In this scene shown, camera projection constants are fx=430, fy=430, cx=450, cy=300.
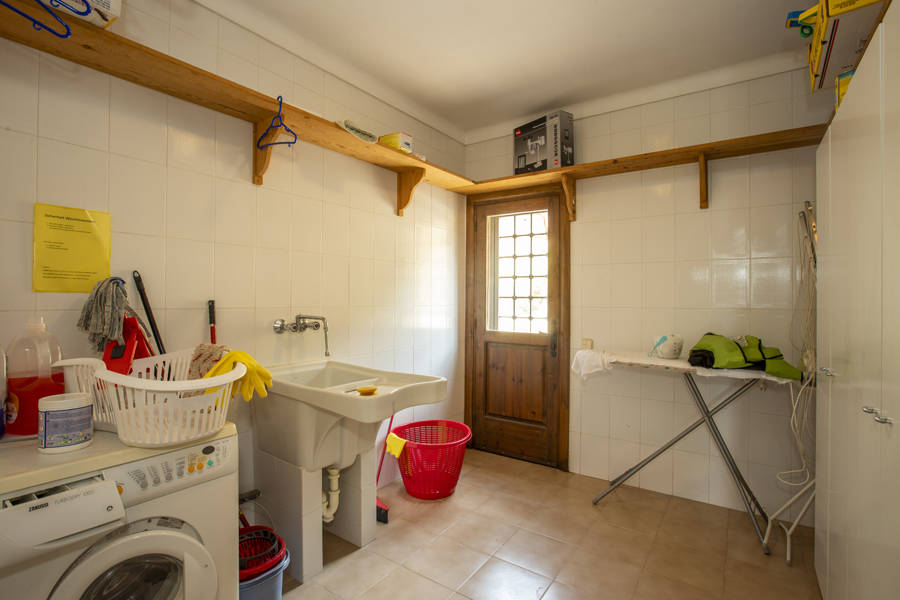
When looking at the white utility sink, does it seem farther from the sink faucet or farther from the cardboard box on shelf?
the cardboard box on shelf

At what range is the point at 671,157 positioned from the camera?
243 centimetres

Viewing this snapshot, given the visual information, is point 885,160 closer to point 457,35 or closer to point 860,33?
point 860,33

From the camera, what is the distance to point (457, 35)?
2.15 metres

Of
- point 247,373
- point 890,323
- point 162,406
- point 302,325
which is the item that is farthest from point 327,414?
point 890,323

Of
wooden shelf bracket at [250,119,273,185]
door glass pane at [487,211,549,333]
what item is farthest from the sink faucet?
door glass pane at [487,211,549,333]

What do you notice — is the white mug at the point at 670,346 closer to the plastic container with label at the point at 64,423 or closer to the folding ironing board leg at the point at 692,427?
the folding ironing board leg at the point at 692,427

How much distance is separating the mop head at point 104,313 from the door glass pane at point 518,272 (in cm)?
236

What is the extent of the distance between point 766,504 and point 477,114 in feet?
9.73

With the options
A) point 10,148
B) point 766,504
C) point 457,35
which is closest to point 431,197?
point 457,35

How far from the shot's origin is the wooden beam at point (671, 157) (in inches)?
82.6

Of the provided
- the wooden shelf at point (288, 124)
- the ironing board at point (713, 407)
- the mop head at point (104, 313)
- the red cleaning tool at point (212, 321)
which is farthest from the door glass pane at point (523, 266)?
the mop head at point (104, 313)

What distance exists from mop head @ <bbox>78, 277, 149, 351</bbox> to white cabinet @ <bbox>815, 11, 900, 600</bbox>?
6.87 feet

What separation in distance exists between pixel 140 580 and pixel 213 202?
1.36 m

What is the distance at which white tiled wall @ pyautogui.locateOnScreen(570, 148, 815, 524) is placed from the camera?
7.54 ft
